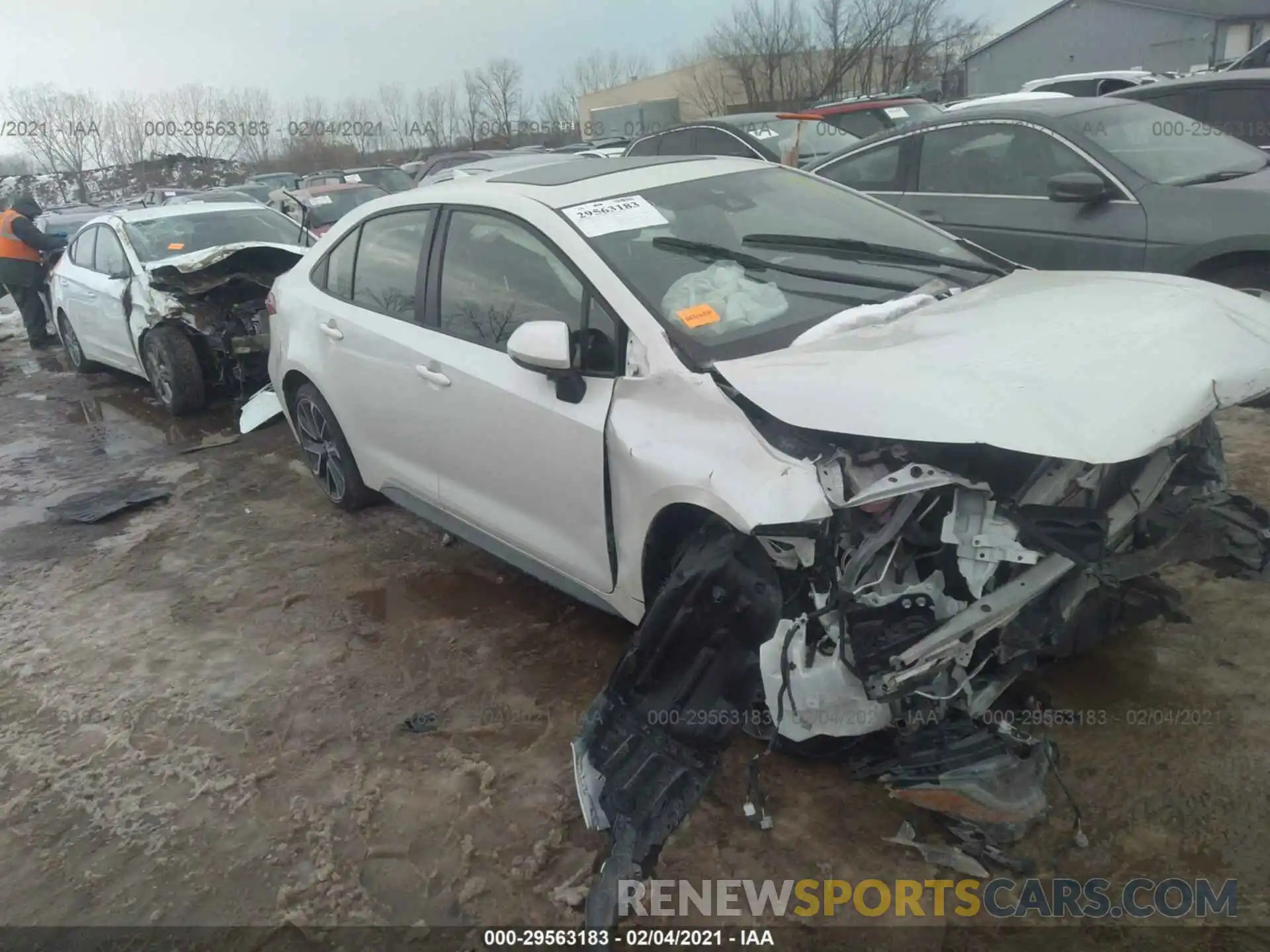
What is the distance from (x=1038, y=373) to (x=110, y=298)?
7895 mm

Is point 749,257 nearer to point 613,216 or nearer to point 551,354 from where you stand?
point 613,216

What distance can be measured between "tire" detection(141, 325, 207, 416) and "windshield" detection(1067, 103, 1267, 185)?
21.3 feet

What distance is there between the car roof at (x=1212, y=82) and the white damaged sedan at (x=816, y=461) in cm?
482

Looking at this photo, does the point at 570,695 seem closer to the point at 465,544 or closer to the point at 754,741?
the point at 754,741

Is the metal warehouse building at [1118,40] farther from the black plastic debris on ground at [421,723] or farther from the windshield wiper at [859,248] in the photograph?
the black plastic debris on ground at [421,723]

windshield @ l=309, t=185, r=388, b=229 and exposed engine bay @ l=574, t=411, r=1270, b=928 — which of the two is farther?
windshield @ l=309, t=185, r=388, b=229

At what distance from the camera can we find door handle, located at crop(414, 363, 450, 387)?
3.60 meters

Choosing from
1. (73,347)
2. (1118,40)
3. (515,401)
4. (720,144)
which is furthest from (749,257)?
(1118,40)

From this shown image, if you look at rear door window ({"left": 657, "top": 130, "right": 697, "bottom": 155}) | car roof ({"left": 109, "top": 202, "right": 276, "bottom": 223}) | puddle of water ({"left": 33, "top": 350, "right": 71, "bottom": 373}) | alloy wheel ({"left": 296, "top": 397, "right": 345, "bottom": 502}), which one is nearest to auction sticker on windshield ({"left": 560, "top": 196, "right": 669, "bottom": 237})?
alloy wheel ({"left": 296, "top": 397, "right": 345, "bottom": 502})

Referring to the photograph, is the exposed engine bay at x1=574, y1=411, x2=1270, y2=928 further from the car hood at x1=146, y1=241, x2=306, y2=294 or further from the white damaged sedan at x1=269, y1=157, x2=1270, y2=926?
the car hood at x1=146, y1=241, x2=306, y2=294

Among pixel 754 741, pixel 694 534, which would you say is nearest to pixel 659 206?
pixel 694 534

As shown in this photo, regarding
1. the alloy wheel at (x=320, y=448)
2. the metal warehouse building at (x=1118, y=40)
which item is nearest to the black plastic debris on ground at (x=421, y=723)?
the alloy wheel at (x=320, y=448)

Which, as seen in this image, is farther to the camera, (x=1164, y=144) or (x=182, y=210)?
(x=182, y=210)

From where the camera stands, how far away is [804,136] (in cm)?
1023
